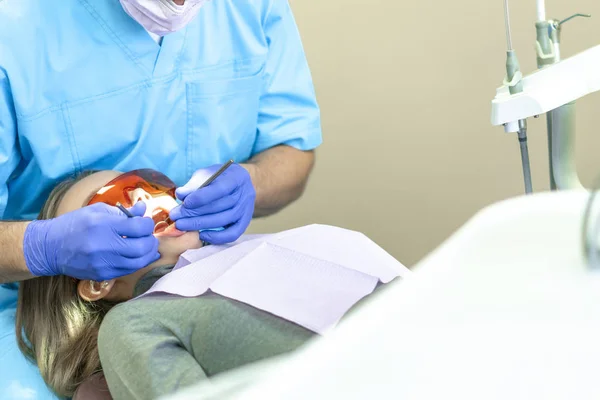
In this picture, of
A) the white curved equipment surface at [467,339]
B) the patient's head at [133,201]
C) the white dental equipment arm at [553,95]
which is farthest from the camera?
the patient's head at [133,201]

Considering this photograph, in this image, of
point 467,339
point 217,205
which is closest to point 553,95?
point 467,339

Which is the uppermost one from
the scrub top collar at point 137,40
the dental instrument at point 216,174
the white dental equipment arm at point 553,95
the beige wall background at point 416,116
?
the scrub top collar at point 137,40

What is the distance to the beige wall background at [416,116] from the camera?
2021 millimetres

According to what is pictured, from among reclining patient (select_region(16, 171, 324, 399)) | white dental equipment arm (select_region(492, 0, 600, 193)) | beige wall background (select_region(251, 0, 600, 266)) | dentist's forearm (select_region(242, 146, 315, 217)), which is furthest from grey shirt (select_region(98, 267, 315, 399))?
beige wall background (select_region(251, 0, 600, 266))

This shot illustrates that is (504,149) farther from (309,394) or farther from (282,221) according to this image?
(309,394)

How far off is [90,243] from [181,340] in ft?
0.84

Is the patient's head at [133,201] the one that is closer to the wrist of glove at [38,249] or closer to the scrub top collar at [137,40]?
the wrist of glove at [38,249]

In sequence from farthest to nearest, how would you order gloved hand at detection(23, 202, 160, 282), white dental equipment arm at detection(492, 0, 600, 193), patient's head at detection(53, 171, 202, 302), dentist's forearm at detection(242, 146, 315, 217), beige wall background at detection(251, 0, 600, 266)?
beige wall background at detection(251, 0, 600, 266) < dentist's forearm at detection(242, 146, 315, 217) < patient's head at detection(53, 171, 202, 302) < gloved hand at detection(23, 202, 160, 282) < white dental equipment arm at detection(492, 0, 600, 193)

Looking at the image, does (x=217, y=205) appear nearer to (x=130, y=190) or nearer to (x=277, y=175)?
(x=130, y=190)

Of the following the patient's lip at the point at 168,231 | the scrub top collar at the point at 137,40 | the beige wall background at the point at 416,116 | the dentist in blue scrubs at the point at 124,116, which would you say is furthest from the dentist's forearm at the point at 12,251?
the beige wall background at the point at 416,116

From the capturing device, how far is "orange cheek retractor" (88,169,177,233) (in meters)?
1.31

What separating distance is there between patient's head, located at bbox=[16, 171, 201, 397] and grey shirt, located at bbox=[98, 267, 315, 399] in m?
0.22

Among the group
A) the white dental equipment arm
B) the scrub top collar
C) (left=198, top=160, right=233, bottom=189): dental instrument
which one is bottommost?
(left=198, top=160, right=233, bottom=189): dental instrument

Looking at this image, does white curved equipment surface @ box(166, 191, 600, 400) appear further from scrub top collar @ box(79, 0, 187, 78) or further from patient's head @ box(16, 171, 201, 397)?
scrub top collar @ box(79, 0, 187, 78)
